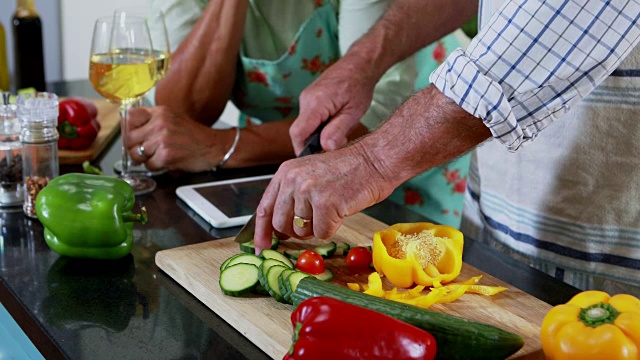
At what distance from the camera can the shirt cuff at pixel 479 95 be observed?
3.56ft

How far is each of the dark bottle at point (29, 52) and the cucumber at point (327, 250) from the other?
4.95 ft

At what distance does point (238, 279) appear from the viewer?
122 centimetres

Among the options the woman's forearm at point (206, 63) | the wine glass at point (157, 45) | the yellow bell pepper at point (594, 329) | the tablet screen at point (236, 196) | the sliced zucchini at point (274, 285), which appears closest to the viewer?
the yellow bell pepper at point (594, 329)

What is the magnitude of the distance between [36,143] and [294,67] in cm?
82

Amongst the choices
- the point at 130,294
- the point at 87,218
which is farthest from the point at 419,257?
the point at 87,218

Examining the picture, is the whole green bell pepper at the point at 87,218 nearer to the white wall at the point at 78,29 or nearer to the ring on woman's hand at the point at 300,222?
the ring on woman's hand at the point at 300,222

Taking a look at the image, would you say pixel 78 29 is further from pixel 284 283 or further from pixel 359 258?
pixel 284 283

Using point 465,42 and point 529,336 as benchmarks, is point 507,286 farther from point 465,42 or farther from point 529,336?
point 465,42

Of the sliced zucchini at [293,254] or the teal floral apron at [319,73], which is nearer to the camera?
the sliced zucchini at [293,254]

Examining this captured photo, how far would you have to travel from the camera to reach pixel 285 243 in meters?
1.46

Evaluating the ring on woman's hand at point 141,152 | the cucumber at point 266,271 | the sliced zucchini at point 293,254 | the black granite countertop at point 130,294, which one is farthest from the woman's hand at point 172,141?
the cucumber at point 266,271

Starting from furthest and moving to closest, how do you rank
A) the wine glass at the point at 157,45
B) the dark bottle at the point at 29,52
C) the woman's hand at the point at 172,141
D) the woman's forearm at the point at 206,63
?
the dark bottle at the point at 29,52 < the woman's forearm at the point at 206,63 < the woman's hand at the point at 172,141 < the wine glass at the point at 157,45

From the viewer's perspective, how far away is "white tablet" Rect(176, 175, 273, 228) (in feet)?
A: 5.22

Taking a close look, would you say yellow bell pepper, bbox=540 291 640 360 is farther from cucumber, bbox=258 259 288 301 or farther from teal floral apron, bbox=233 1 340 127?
teal floral apron, bbox=233 1 340 127
